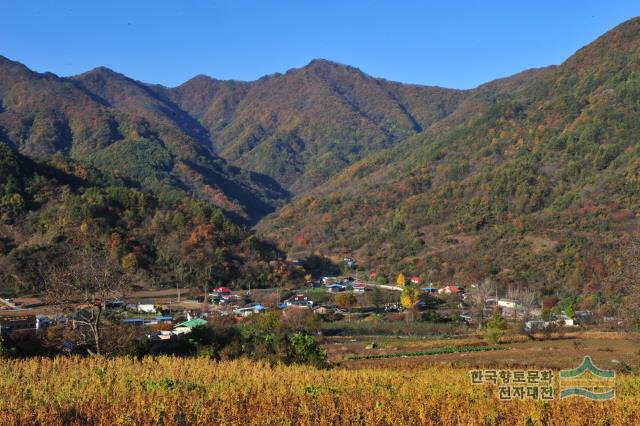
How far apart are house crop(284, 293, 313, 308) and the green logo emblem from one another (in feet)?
146

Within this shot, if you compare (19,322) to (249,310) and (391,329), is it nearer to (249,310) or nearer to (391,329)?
(249,310)

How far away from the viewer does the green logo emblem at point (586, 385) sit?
13125 millimetres

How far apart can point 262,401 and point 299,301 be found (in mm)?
52142

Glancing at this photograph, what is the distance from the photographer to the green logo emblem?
13.1 meters

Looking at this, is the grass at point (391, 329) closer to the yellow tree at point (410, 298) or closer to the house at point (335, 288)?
the yellow tree at point (410, 298)

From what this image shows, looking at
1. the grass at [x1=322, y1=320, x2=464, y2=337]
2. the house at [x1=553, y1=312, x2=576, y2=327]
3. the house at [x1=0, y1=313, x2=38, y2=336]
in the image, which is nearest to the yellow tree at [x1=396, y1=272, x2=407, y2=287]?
the grass at [x1=322, y1=320, x2=464, y2=337]

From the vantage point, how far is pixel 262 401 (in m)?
11.2

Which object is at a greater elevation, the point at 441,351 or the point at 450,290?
the point at 450,290

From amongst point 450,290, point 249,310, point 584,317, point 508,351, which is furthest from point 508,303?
point 508,351

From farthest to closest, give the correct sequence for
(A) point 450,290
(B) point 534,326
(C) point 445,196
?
(C) point 445,196 < (A) point 450,290 < (B) point 534,326

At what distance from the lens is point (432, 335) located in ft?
151

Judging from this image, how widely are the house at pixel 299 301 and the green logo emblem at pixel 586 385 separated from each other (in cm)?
4459

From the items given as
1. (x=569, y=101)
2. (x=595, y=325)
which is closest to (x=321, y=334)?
(x=595, y=325)

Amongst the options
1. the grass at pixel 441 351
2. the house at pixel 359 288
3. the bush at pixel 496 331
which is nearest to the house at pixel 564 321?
the bush at pixel 496 331
